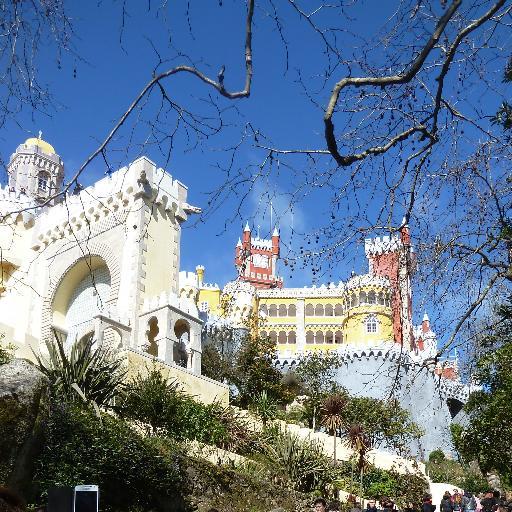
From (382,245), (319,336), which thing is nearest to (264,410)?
(382,245)

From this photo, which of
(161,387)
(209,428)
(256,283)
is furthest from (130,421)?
(256,283)

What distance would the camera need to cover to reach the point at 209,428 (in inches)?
751

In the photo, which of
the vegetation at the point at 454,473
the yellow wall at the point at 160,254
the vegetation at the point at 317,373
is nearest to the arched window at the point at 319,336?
the vegetation at the point at 317,373

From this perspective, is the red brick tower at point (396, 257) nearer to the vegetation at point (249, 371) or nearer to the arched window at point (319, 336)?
the vegetation at point (249, 371)

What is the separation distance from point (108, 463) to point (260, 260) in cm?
6349

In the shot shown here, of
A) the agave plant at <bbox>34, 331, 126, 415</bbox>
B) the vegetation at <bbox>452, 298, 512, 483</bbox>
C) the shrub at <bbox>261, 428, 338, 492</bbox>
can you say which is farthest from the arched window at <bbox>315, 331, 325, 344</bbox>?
the vegetation at <bbox>452, 298, 512, 483</bbox>

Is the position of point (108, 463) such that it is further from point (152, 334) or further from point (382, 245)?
point (152, 334)

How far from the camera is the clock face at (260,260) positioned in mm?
75125

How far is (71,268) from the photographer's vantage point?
29078 mm

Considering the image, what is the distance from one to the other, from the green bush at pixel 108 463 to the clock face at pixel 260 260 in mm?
61454

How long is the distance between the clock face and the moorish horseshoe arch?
45974mm

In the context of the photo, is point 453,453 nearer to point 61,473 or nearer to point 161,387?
point 161,387

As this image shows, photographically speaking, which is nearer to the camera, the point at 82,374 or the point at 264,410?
the point at 82,374

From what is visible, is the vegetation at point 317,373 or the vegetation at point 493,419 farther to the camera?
the vegetation at point 317,373
